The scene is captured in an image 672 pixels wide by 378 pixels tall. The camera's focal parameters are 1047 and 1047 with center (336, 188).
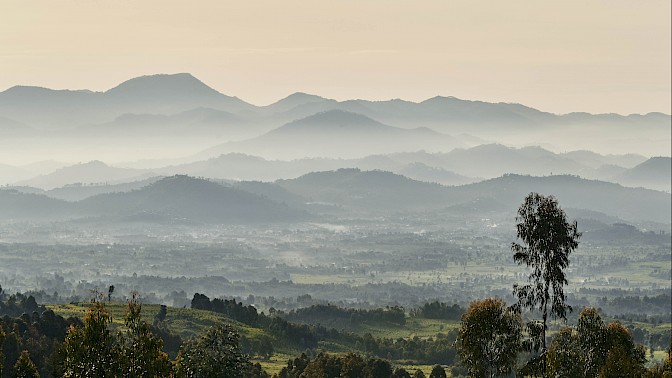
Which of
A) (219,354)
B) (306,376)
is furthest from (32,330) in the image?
(219,354)

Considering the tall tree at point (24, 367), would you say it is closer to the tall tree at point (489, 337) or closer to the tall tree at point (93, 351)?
the tall tree at point (93, 351)

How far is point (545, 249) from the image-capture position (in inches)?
2776

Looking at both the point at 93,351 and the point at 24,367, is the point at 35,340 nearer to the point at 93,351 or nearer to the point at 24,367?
the point at 24,367

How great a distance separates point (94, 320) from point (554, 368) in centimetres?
3076

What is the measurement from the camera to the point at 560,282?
70.1m

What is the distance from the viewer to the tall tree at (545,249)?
70000mm

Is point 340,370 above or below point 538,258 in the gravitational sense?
below

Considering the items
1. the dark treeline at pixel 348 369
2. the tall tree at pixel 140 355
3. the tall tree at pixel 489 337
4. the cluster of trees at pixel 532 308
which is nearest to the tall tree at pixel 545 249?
the cluster of trees at pixel 532 308

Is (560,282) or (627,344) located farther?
(627,344)

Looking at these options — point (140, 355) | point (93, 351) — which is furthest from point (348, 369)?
point (93, 351)

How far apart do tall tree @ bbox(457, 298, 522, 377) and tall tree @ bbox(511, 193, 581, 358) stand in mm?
1350

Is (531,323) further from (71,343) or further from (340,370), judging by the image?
(340,370)

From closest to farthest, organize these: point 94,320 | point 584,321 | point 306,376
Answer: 1. point 94,320
2. point 584,321
3. point 306,376

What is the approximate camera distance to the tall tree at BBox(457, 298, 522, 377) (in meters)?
70.6
